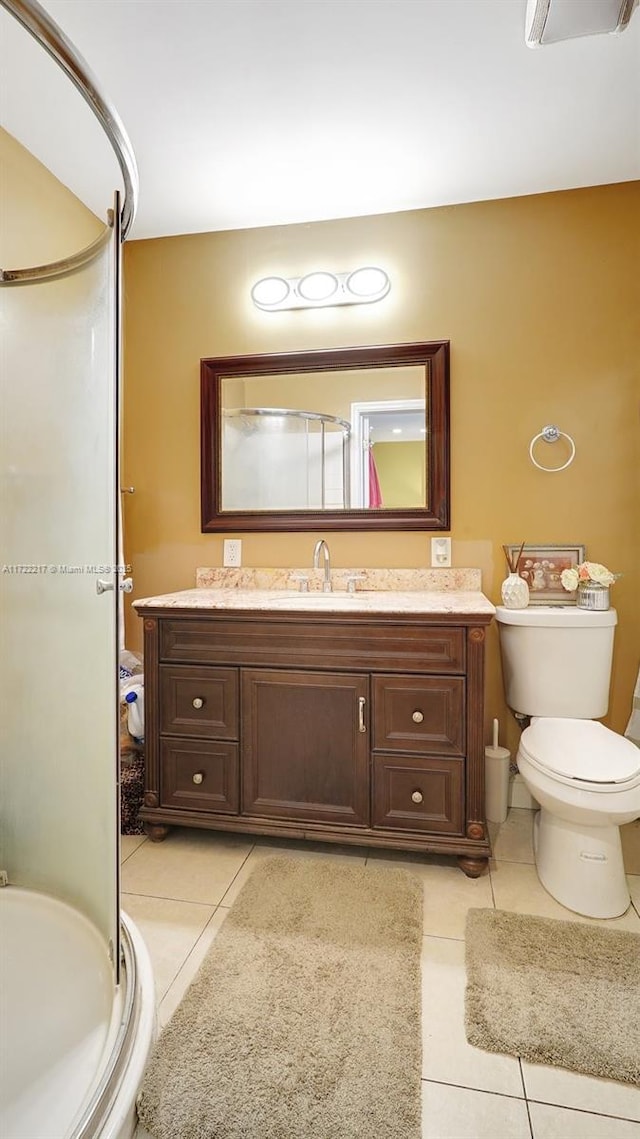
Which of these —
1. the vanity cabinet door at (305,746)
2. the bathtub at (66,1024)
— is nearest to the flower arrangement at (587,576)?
the vanity cabinet door at (305,746)

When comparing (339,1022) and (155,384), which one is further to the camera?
(155,384)

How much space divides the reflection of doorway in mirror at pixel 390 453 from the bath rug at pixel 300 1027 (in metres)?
1.42

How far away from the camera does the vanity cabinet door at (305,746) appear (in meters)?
1.83

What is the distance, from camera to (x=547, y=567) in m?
2.21

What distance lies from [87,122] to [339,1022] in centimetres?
264

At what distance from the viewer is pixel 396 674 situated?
1795 millimetres

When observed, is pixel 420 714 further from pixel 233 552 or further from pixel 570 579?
pixel 233 552

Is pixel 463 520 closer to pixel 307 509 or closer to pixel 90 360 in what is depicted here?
pixel 307 509

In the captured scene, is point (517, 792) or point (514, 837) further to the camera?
point (517, 792)

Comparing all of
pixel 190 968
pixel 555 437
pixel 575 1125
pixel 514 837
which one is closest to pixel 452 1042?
pixel 575 1125

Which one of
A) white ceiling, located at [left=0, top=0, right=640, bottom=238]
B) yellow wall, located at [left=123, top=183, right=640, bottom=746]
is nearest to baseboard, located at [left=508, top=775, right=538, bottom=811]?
yellow wall, located at [left=123, top=183, right=640, bottom=746]

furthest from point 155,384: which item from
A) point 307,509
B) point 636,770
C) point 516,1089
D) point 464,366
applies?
point 516,1089

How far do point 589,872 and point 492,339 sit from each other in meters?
1.92

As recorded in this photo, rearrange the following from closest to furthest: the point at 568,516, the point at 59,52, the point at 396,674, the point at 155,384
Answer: the point at 59,52 → the point at 396,674 → the point at 568,516 → the point at 155,384
